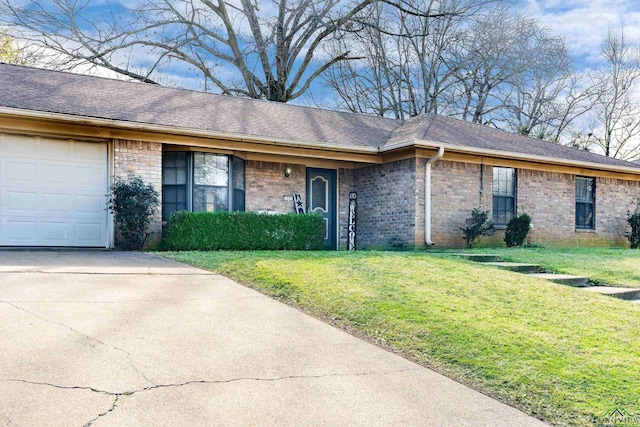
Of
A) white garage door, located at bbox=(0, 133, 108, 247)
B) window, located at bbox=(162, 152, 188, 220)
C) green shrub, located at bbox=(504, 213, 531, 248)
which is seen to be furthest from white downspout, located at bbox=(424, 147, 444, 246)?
white garage door, located at bbox=(0, 133, 108, 247)

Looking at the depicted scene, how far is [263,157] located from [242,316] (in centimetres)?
883

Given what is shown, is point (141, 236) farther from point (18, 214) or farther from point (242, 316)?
point (242, 316)

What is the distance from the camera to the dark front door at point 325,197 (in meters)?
15.4

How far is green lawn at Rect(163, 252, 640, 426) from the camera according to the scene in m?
4.29

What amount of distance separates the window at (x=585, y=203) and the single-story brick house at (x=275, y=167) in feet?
0.12

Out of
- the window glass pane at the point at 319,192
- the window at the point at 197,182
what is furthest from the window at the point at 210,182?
the window glass pane at the point at 319,192

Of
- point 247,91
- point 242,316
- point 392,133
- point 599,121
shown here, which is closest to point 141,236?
point 242,316

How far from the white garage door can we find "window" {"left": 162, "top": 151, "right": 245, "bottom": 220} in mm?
1424

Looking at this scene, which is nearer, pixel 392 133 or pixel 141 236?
pixel 141 236

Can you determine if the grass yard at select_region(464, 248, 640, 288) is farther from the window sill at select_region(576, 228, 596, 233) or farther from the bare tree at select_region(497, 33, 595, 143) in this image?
the bare tree at select_region(497, 33, 595, 143)

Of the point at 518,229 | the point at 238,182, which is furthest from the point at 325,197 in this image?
the point at 518,229

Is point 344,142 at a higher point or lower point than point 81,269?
higher

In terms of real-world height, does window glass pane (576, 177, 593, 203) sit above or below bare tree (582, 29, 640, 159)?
below

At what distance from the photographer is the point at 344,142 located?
14.6 m
